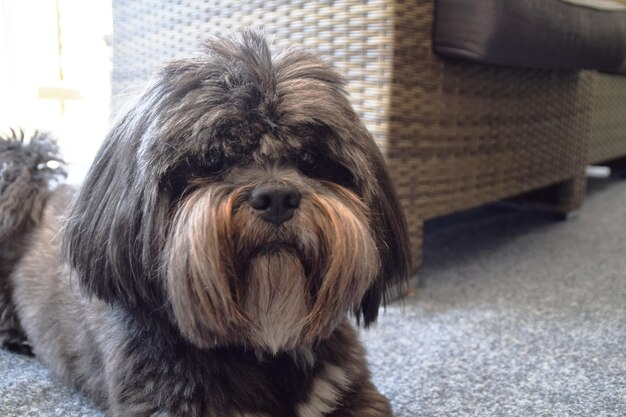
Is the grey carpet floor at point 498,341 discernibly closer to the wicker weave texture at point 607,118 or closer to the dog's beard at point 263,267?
the dog's beard at point 263,267

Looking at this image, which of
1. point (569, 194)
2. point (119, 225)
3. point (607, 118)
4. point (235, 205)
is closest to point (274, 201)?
point (235, 205)

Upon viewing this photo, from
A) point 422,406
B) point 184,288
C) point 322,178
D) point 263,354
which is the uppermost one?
point 322,178

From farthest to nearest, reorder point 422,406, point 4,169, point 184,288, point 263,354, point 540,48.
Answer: point 540,48, point 4,169, point 422,406, point 263,354, point 184,288

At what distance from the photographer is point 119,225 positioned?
0.81m

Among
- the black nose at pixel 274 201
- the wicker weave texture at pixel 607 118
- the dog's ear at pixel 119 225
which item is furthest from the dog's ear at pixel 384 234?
the wicker weave texture at pixel 607 118

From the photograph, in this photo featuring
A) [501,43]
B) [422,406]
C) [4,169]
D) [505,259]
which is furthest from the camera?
[505,259]

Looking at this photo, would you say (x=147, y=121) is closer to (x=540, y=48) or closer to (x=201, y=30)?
(x=201, y=30)

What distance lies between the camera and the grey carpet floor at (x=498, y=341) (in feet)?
3.59

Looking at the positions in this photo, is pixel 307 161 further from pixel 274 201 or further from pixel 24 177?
pixel 24 177

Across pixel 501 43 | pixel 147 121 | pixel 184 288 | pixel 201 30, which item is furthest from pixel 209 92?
pixel 201 30

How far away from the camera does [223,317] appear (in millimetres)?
794

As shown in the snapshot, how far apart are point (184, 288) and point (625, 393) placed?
2.69 ft

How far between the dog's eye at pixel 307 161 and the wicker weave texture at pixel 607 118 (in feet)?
6.66

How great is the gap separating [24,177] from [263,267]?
2.75 feet
